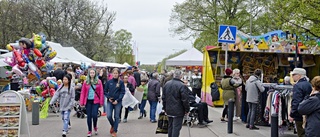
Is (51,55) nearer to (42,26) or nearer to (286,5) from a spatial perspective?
(286,5)

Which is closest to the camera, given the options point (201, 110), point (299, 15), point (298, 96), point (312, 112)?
point (312, 112)

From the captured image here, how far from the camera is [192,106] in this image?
33.9 feet

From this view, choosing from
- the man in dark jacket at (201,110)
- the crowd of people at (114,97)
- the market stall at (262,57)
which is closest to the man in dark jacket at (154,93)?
the crowd of people at (114,97)

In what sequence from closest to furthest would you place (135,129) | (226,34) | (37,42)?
(135,129)
(226,34)
(37,42)

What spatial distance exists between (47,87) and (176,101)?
807cm

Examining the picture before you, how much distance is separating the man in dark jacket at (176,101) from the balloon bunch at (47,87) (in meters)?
7.49

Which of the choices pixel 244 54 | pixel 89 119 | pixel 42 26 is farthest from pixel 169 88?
pixel 42 26

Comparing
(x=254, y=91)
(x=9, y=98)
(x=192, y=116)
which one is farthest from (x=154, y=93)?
(x=9, y=98)

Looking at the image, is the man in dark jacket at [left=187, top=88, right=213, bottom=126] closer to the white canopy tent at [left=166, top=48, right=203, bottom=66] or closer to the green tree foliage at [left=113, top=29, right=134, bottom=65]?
the white canopy tent at [left=166, top=48, right=203, bottom=66]

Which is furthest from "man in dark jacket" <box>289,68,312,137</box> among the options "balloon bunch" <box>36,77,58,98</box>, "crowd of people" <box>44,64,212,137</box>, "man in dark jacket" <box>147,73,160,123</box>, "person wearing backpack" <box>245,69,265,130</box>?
"balloon bunch" <box>36,77,58,98</box>

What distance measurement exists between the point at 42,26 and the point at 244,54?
30624mm

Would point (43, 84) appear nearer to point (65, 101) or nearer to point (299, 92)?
point (65, 101)

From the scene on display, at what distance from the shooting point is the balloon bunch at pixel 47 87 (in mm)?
13445

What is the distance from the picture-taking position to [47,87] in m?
13.6
